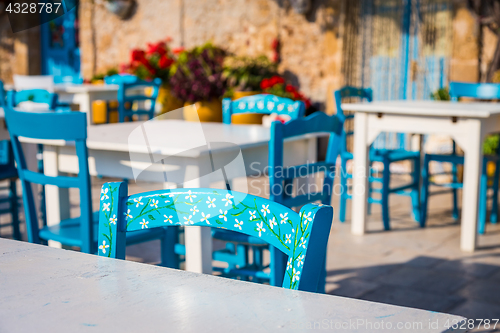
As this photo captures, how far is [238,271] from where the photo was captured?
231 centimetres

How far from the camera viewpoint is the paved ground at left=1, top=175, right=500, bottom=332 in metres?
2.86

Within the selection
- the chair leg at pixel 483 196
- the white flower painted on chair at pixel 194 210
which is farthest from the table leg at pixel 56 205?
the chair leg at pixel 483 196

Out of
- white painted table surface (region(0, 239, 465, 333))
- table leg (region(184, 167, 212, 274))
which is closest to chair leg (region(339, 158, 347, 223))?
table leg (region(184, 167, 212, 274))

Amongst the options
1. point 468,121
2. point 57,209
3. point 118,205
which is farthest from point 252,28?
point 118,205

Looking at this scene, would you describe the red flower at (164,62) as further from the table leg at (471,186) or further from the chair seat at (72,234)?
the chair seat at (72,234)

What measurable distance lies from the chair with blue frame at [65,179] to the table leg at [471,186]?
1935mm

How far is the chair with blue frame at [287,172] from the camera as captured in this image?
6.95 feet

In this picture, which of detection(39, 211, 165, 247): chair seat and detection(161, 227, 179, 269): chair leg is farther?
detection(161, 227, 179, 269): chair leg

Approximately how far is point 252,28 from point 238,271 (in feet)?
19.8

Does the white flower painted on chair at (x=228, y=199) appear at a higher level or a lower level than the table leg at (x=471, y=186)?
higher

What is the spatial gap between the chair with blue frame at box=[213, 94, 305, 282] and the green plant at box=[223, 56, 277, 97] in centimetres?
449

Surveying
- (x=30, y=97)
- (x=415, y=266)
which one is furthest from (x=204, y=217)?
(x=30, y=97)

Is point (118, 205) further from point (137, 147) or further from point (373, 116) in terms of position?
point (373, 116)

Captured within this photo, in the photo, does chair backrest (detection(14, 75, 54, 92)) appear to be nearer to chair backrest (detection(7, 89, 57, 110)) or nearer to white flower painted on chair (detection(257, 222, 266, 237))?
chair backrest (detection(7, 89, 57, 110))
